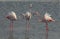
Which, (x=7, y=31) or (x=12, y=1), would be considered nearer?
(x=7, y=31)

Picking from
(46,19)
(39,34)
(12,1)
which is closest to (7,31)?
(39,34)

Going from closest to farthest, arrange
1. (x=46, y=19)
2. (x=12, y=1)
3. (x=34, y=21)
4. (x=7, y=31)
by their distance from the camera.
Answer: (x=46, y=19), (x=7, y=31), (x=34, y=21), (x=12, y=1)

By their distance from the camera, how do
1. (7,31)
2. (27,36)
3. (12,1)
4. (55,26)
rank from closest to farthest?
(27,36), (7,31), (55,26), (12,1)

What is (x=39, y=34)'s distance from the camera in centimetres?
949

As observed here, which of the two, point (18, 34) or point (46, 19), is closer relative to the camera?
point (46, 19)

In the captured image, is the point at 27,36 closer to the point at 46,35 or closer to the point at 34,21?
the point at 46,35

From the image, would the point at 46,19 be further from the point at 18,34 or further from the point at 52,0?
Result: the point at 52,0

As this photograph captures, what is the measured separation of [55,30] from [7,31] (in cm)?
176

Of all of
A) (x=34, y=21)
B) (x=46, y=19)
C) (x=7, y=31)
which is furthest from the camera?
(x=34, y=21)

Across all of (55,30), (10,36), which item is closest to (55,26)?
(55,30)

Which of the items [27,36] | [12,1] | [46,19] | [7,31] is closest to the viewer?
[46,19]

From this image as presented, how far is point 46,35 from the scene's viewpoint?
29.4 feet

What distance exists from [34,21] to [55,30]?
1792mm

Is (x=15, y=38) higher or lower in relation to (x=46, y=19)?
lower
